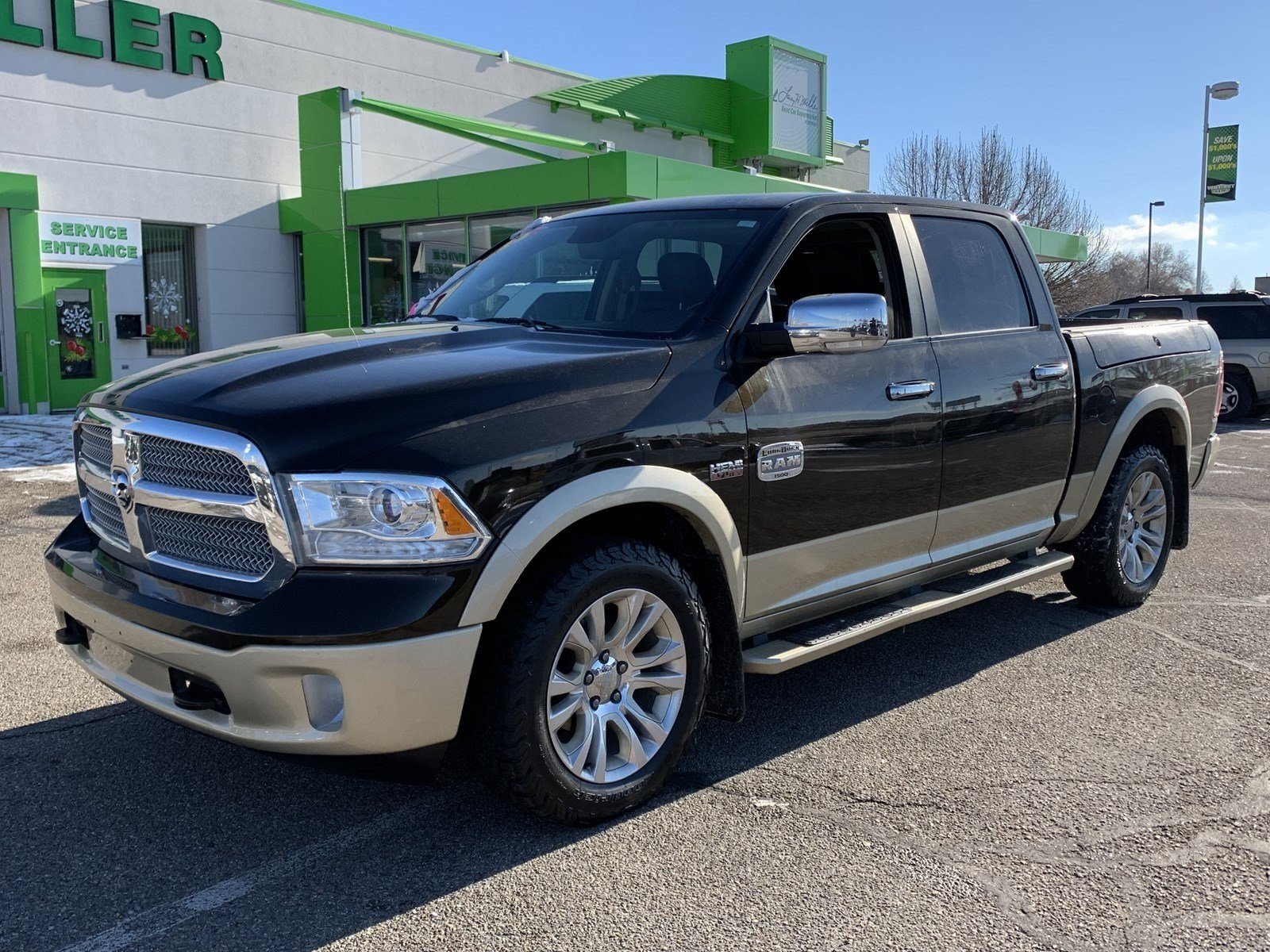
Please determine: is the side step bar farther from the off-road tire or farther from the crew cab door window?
the crew cab door window

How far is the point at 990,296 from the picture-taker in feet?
16.6

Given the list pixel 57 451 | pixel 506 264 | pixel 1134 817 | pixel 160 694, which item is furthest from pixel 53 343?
pixel 1134 817

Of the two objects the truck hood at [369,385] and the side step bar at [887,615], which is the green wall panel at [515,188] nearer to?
the side step bar at [887,615]

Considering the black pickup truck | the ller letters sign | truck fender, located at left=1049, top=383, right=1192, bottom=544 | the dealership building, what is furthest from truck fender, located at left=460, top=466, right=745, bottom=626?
the ller letters sign

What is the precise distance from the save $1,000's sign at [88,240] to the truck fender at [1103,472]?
1780 centimetres

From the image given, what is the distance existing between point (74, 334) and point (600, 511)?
18.5 meters

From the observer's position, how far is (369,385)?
3.17 meters

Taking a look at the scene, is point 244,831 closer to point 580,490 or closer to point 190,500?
point 190,500

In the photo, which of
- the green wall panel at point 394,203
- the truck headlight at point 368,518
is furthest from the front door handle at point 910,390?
the green wall panel at point 394,203

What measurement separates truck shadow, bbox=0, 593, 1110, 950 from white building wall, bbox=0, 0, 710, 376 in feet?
55.9

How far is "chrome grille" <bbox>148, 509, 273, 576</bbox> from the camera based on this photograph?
3018 mm

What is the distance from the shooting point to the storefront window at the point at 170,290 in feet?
65.9

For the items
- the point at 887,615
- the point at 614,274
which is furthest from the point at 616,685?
the point at 614,274

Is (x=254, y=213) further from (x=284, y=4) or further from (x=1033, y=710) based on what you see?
(x=1033, y=710)
